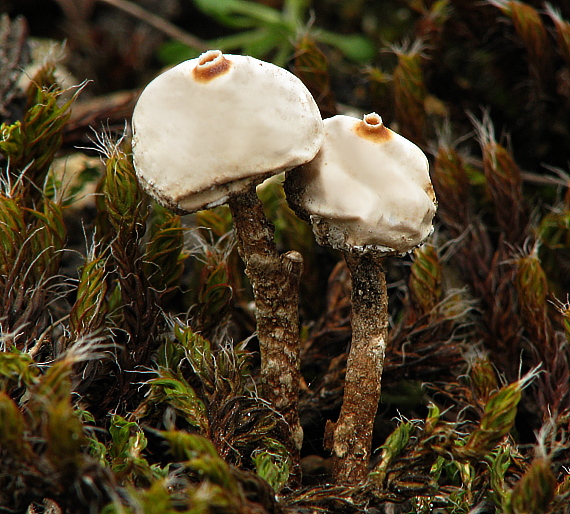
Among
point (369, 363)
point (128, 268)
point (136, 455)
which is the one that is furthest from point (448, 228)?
point (136, 455)

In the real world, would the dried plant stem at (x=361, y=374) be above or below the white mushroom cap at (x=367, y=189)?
below

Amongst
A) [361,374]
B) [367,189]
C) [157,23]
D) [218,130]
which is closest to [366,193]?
[367,189]

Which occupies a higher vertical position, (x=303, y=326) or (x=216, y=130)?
(x=216, y=130)

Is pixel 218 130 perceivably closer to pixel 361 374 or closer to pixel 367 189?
pixel 367 189

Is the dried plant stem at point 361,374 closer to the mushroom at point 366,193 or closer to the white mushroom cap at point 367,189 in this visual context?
the mushroom at point 366,193

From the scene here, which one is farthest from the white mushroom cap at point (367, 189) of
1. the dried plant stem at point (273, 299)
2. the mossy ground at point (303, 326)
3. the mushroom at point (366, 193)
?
the mossy ground at point (303, 326)

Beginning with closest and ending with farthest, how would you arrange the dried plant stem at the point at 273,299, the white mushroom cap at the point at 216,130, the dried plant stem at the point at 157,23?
the white mushroom cap at the point at 216,130 → the dried plant stem at the point at 273,299 → the dried plant stem at the point at 157,23

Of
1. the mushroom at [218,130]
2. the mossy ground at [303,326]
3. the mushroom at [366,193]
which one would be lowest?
the mossy ground at [303,326]
